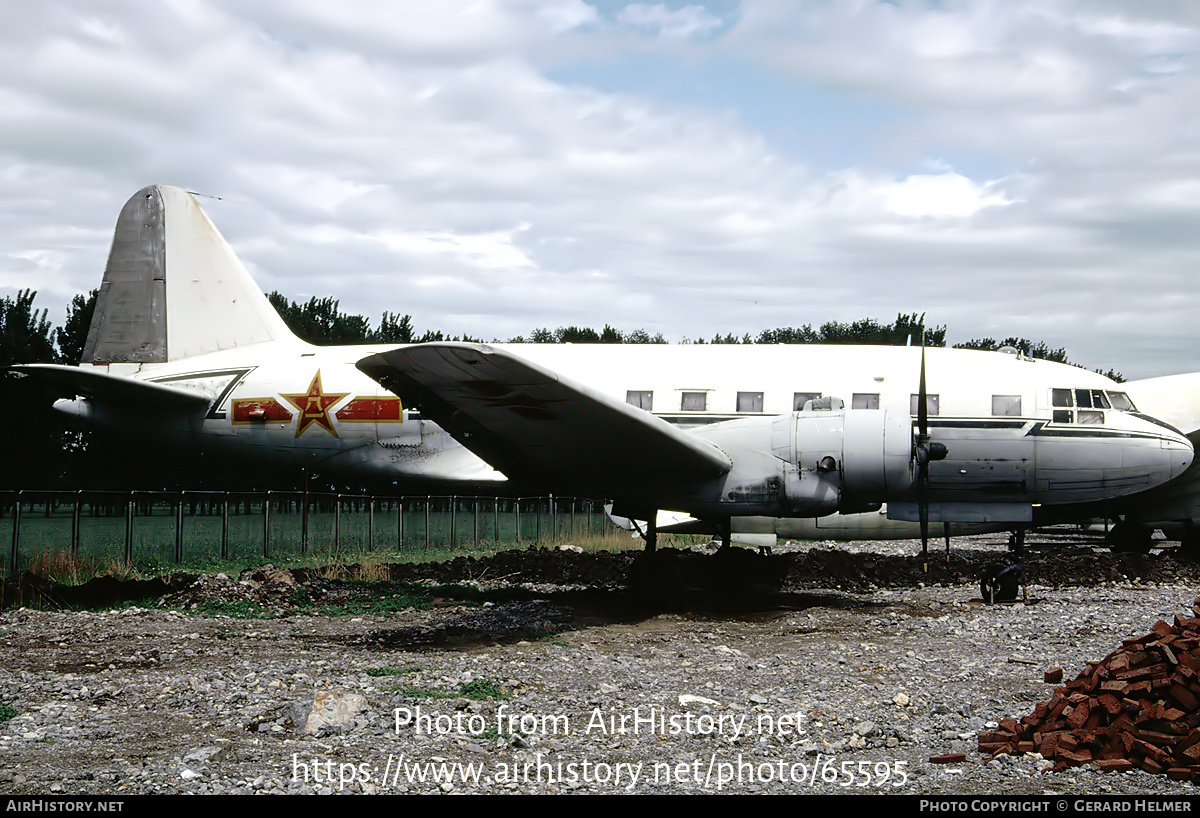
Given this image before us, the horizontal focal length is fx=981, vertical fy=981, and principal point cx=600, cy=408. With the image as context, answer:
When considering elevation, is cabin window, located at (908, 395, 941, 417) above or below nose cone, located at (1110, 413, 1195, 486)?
above

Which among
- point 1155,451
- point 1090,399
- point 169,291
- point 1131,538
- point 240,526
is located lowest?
point 1131,538

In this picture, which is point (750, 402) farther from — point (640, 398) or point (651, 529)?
point (651, 529)

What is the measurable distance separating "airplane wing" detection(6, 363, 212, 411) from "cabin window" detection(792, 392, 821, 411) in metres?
9.80

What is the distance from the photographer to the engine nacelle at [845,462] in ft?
39.9

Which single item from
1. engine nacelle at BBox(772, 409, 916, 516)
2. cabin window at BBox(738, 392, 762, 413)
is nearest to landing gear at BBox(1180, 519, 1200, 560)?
cabin window at BBox(738, 392, 762, 413)

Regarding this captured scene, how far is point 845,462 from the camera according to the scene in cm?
1224

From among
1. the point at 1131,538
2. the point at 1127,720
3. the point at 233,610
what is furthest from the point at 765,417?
the point at 1131,538

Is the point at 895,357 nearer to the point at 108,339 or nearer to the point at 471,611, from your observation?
the point at 471,611

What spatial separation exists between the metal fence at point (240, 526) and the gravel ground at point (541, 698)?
5.59 m

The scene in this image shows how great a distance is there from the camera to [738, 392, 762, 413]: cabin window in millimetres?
15203

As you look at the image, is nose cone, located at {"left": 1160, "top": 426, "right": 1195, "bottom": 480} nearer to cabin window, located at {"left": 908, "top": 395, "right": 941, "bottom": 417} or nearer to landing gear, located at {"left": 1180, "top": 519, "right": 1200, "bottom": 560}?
cabin window, located at {"left": 908, "top": 395, "right": 941, "bottom": 417}

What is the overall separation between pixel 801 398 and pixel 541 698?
870 centimetres

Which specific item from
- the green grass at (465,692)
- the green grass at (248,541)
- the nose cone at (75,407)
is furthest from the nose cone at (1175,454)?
the nose cone at (75,407)

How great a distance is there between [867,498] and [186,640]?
8.16m
